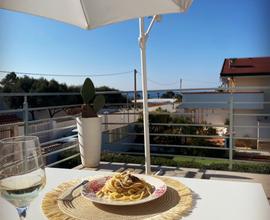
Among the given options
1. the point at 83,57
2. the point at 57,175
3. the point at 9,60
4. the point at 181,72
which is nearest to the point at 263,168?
the point at 57,175

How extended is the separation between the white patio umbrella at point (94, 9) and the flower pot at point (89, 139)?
6.30 ft

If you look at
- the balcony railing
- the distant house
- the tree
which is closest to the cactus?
the balcony railing

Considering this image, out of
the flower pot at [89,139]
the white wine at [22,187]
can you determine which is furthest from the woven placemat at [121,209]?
the flower pot at [89,139]

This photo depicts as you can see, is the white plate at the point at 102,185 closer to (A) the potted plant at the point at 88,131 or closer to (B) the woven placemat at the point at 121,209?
(B) the woven placemat at the point at 121,209

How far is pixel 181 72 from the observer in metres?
10.8

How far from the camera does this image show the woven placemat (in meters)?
0.74

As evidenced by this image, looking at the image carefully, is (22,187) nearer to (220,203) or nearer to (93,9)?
(220,203)

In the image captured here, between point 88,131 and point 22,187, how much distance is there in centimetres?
293

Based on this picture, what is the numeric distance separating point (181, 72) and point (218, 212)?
10.3 meters

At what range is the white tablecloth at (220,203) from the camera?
74cm

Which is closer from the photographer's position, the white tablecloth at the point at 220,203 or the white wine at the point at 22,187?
the white wine at the point at 22,187

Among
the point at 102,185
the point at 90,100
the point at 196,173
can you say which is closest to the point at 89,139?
the point at 90,100

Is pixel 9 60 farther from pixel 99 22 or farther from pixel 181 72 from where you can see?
pixel 181 72

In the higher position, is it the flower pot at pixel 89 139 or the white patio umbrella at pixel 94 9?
the white patio umbrella at pixel 94 9
